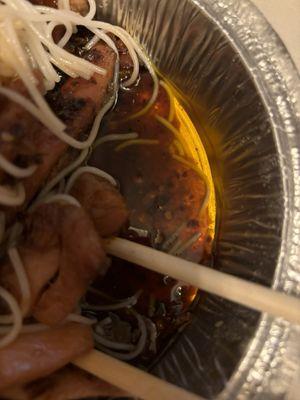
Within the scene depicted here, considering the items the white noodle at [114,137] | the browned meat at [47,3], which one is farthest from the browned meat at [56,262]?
the browned meat at [47,3]

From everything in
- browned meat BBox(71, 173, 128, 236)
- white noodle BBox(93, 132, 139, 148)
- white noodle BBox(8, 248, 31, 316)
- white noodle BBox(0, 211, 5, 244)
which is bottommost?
white noodle BBox(8, 248, 31, 316)

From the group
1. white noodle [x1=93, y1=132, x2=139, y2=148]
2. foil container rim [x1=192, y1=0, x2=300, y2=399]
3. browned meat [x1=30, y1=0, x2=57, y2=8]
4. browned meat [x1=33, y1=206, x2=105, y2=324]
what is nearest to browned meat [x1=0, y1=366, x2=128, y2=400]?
browned meat [x1=33, y1=206, x2=105, y2=324]

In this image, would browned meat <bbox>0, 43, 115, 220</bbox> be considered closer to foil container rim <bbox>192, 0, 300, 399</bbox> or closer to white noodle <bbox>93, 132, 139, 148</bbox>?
white noodle <bbox>93, 132, 139, 148</bbox>

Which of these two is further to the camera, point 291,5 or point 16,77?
point 291,5

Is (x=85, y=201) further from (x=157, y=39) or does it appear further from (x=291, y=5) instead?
(x=291, y=5)

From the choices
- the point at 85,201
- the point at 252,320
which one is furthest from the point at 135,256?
the point at 252,320

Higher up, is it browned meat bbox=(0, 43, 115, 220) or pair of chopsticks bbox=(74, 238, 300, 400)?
browned meat bbox=(0, 43, 115, 220)

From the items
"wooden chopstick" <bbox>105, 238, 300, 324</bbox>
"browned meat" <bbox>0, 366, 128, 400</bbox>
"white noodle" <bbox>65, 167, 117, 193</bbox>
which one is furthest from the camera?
"white noodle" <bbox>65, 167, 117, 193</bbox>
